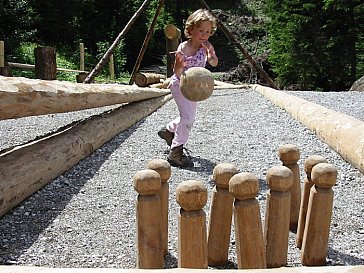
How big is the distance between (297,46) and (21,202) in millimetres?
17468

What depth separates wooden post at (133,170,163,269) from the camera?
1.95 meters

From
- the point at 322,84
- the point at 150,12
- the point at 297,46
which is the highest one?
the point at 150,12

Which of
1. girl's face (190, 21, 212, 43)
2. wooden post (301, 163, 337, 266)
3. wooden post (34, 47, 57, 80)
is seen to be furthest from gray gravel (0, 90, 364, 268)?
wooden post (34, 47, 57, 80)

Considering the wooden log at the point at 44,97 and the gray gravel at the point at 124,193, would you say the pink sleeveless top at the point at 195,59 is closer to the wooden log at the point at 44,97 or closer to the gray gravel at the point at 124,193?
the gray gravel at the point at 124,193

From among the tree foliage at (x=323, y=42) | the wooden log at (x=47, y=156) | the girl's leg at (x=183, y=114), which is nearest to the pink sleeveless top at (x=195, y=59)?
the girl's leg at (x=183, y=114)

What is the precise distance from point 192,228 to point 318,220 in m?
0.69

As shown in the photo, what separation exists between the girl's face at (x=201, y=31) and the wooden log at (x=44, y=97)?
3.91ft

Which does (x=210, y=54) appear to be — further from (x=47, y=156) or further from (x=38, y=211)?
(x=38, y=211)

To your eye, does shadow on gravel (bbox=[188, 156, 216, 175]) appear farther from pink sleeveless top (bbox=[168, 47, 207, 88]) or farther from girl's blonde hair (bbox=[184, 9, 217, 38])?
girl's blonde hair (bbox=[184, 9, 217, 38])

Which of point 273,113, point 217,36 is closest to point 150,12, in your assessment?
point 217,36

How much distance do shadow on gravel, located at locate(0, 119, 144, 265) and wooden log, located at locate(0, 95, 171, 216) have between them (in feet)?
0.16

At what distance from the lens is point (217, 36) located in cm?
2723

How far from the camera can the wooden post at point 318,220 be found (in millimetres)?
2174

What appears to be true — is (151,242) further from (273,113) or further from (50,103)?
(273,113)
